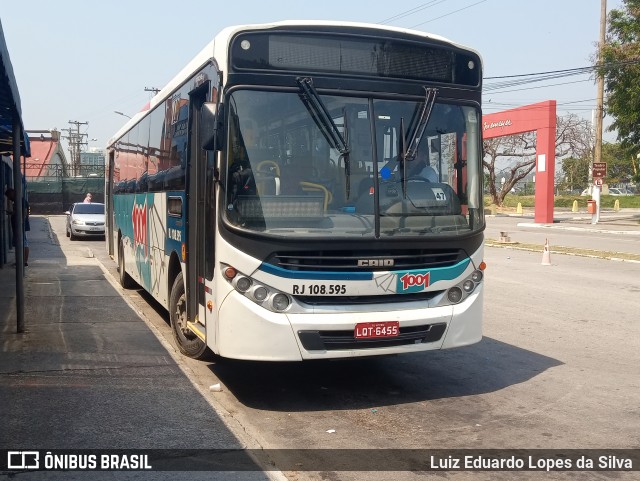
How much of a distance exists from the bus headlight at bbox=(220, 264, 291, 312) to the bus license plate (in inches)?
25.5

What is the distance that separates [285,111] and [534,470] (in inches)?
136

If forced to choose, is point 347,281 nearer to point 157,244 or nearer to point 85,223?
point 157,244

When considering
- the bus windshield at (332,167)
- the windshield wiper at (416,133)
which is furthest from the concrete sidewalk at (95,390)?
the windshield wiper at (416,133)

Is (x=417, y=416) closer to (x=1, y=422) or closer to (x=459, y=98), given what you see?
(x=459, y=98)

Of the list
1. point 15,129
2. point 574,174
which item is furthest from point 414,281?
point 574,174

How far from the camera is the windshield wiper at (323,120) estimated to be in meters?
6.36

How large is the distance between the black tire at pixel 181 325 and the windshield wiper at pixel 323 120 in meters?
2.64

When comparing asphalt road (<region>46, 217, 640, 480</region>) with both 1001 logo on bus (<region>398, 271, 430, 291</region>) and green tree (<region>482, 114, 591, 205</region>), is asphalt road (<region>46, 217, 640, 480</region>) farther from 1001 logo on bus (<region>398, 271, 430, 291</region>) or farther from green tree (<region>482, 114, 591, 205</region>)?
green tree (<region>482, 114, 591, 205</region>)

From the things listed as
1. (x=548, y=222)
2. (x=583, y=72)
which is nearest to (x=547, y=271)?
(x=583, y=72)

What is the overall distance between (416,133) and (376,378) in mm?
2564

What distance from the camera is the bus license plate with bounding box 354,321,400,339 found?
20.5ft

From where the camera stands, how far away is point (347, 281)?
245 inches

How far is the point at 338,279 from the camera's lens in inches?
244

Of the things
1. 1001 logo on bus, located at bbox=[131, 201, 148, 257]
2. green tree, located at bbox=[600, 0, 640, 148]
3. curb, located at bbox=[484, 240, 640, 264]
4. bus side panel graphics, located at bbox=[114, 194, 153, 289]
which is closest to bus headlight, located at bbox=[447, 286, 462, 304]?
bus side panel graphics, located at bbox=[114, 194, 153, 289]
